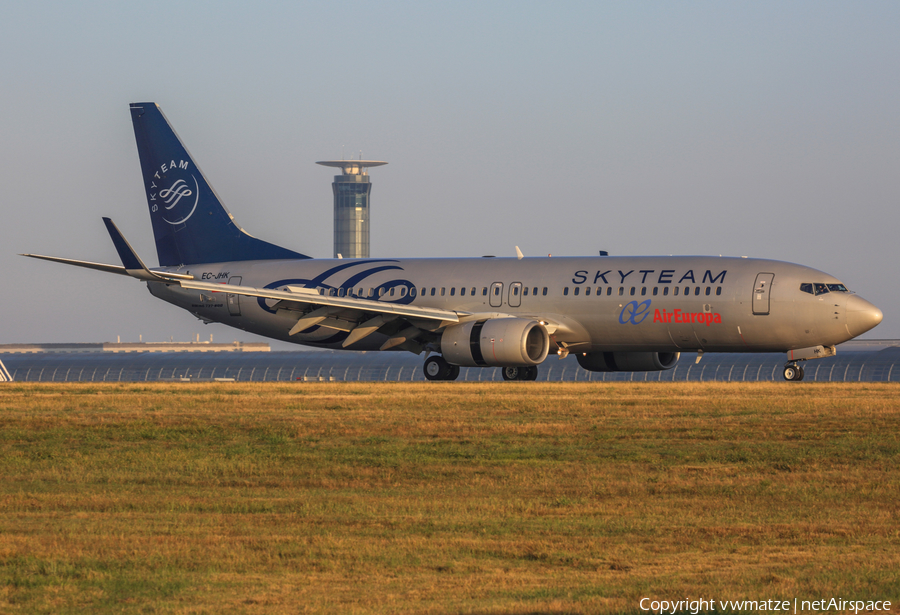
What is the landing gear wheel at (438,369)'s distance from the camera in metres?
42.2

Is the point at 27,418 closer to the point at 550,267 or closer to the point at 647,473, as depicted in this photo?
the point at 647,473

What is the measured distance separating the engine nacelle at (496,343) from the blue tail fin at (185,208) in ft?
37.8

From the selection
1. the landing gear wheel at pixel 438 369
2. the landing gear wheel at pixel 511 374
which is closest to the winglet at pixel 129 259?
the landing gear wheel at pixel 438 369

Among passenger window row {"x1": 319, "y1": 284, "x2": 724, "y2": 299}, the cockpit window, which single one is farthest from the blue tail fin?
the cockpit window

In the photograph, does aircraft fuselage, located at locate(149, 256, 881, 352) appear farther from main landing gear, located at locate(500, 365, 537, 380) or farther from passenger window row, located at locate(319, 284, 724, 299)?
main landing gear, located at locate(500, 365, 537, 380)

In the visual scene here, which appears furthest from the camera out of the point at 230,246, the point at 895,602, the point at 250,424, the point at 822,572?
the point at 230,246

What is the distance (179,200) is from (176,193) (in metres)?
0.32

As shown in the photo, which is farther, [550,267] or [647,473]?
[550,267]

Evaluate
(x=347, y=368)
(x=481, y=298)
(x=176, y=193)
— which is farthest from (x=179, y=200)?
(x=347, y=368)

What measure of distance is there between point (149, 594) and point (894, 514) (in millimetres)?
7593

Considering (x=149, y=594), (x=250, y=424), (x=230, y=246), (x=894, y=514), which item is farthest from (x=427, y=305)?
(x=149, y=594)

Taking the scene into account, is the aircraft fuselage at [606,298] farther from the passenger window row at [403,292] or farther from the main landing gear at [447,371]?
the main landing gear at [447,371]

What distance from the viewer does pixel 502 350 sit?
37594mm

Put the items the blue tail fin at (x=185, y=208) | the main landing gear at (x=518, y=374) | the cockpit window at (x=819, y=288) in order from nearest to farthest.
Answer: the cockpit window at (x=819, y=288), the main landing gear at (x=518, y=374), the blue tail fin at (x=185, y=208)
